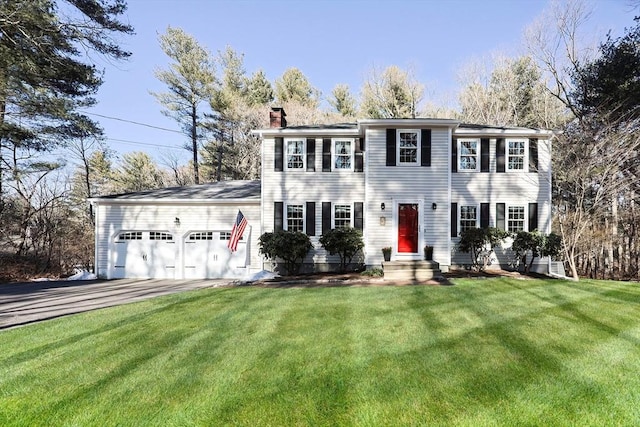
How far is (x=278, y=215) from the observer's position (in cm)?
1452

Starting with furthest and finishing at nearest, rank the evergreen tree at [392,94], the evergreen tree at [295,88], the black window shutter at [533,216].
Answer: the evergreen tree at [295,88]
the evergreen tree at [392,94]
the black window shutter at [533,216]

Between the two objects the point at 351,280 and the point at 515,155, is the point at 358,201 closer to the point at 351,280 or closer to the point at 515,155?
the point at 351,280

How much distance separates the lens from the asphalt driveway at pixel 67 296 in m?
7.94

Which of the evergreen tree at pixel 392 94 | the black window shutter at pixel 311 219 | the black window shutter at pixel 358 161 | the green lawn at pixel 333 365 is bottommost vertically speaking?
the green lawn at pixel 333 365

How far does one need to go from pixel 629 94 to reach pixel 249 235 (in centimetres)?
1752

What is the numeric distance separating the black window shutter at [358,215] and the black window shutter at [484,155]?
5117 millimetres

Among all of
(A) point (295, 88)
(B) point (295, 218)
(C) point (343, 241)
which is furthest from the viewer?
(A) point (295, 88)

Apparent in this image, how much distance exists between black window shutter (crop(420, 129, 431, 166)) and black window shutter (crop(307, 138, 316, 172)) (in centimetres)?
419

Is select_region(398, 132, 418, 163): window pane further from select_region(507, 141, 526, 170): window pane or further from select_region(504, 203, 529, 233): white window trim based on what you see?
select_region(504, 203, 529, 233): white window trim

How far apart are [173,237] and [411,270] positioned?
9833 millimetres

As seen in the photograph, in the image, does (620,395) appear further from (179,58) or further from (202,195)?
(179,58)

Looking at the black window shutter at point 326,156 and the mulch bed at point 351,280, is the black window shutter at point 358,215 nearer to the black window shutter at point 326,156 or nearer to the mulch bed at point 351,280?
the black window shutter at point 326,156

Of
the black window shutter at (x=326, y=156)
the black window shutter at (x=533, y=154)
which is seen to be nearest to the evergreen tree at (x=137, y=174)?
the black window shutter at (x=326, y=156)

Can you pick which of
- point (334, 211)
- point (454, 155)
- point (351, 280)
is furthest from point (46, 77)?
point (454, 155)
